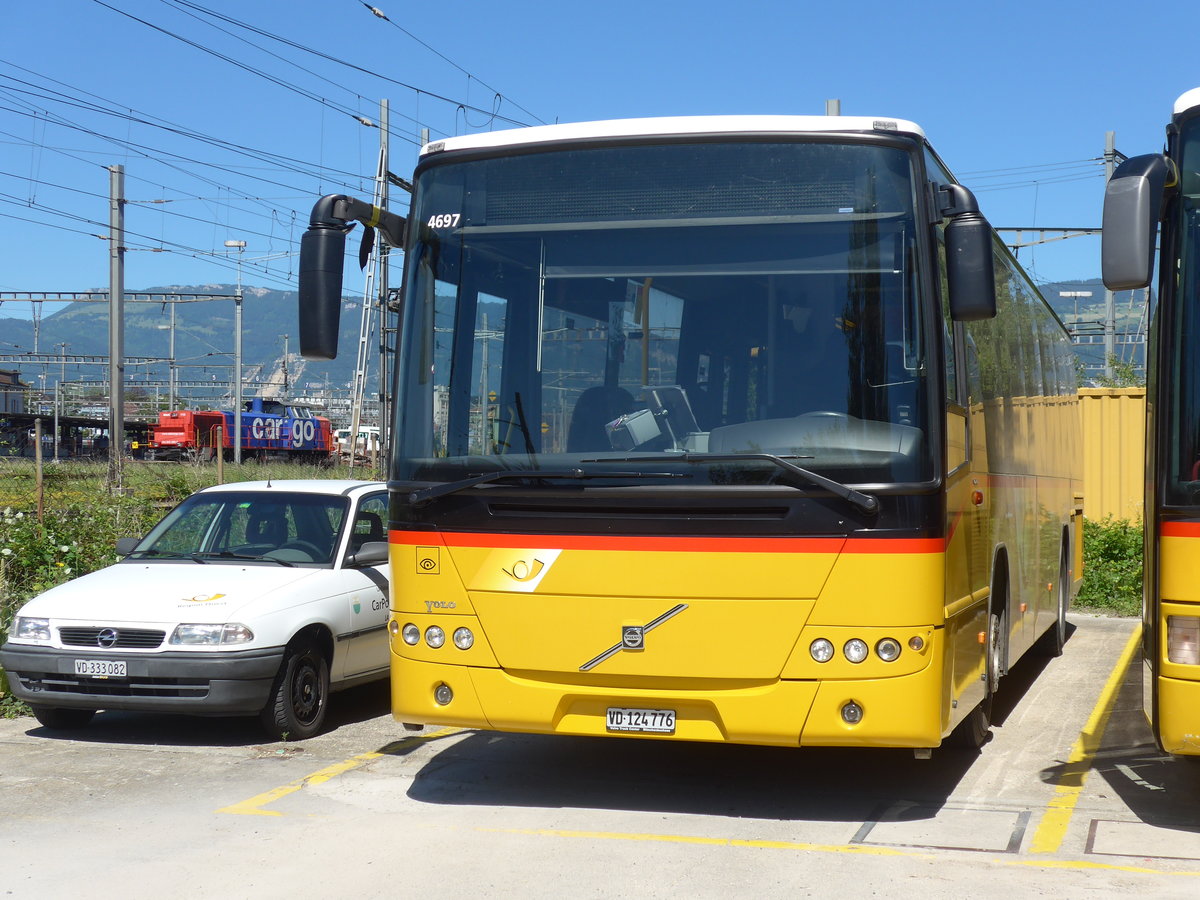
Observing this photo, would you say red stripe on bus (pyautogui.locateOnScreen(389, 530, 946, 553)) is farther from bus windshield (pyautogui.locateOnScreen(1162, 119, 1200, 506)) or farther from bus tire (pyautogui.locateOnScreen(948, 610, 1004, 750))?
bus tire (pyautogui.locateOnScreen(948, 610, 1004, 750))

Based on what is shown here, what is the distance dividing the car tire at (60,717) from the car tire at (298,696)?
1331 millimetres

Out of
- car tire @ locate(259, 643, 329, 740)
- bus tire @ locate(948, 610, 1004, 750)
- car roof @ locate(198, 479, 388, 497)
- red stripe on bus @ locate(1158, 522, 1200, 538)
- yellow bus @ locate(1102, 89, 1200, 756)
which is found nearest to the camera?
yellow bus @ locate(1102, 89, 1200, 756)

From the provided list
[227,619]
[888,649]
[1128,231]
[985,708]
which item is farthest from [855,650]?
[227,619]

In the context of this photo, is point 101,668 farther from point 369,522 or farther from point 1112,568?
point 1112,568

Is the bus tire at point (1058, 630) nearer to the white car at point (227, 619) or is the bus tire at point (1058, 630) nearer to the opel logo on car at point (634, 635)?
the white car at point (227, 619)

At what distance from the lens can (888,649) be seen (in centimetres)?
660

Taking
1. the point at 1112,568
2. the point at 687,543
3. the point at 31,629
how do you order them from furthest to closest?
the point at 1112,568 < the point at 31,629 < the point at 687,543

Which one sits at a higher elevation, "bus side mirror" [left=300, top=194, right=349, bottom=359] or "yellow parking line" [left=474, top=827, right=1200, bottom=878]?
"bus side mirror" [left=300, top=194, right=349, bottom=359]

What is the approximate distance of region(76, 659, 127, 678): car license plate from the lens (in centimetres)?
891

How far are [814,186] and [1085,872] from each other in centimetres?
329

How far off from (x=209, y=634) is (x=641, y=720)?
10.8ft

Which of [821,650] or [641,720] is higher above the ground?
[821,650]

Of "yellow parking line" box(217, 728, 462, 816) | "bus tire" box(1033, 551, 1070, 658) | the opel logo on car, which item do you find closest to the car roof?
"yellow parking line" box(217, 728, 462, 816)

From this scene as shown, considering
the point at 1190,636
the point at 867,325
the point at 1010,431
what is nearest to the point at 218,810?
the point at 867,325
